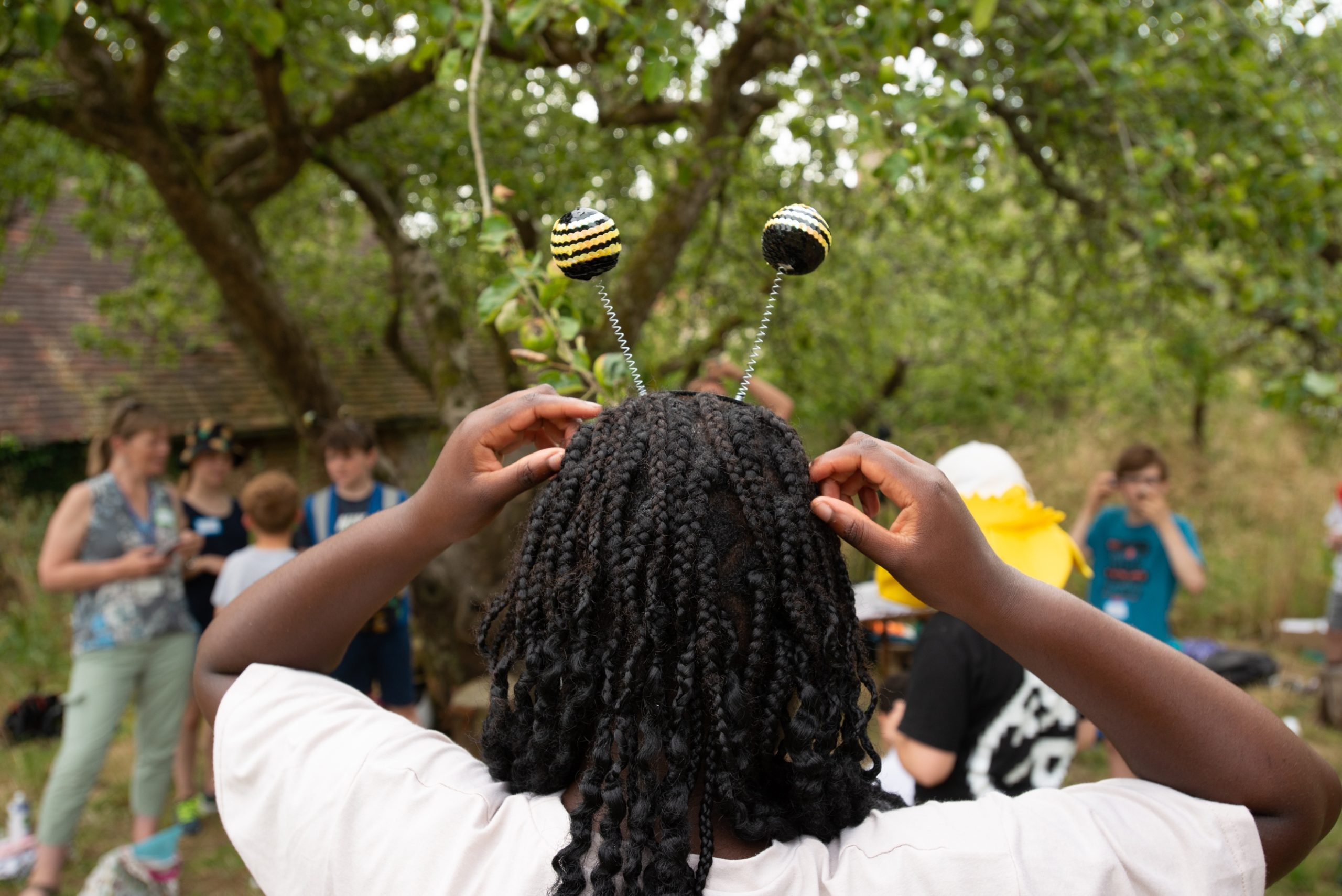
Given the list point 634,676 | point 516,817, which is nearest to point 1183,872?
point 634,676

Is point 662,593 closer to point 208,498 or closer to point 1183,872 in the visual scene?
point 1183,872

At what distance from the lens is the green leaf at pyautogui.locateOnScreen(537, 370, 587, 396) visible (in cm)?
187

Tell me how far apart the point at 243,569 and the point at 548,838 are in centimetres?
310

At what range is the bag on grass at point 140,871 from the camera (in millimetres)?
2996

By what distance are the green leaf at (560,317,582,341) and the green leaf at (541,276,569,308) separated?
1.9 inches

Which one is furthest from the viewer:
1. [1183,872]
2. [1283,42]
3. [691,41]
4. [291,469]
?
[291,469]

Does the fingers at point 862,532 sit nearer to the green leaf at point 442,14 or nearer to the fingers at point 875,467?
the fingers at point 875,467

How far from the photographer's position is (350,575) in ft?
4.28

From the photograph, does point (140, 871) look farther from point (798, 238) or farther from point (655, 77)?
point (798, 238)

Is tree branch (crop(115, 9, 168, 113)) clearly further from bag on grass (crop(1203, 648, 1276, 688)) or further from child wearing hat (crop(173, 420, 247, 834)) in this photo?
bag on grass (crop(1203, 648, 1276, 688))

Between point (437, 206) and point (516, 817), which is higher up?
point (437, 206)

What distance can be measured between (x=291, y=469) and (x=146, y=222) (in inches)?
241

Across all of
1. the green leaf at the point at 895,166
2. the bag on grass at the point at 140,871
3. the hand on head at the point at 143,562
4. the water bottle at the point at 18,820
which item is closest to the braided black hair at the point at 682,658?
the green leaf at the point at 895,166

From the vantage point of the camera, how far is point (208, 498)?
427cm
